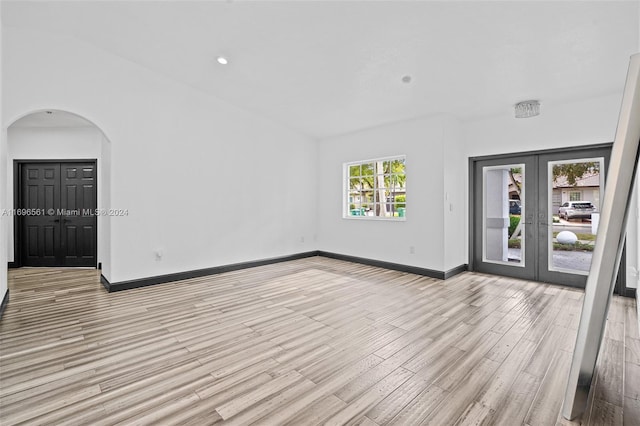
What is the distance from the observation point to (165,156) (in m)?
4.73

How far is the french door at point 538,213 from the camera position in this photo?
4.39m

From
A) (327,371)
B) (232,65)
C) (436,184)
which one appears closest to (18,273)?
(232,65)

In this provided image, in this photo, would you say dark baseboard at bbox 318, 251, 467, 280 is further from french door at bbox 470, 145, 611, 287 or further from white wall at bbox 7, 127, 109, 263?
white wall at bbox 7, 127, 109, 263

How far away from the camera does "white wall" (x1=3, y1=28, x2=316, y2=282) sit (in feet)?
12.6

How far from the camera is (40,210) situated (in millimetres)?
5988

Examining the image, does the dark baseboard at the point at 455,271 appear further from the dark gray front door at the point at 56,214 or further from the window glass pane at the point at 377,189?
the dark gray front door at the point at 56,214

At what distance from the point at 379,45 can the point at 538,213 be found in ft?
11.5

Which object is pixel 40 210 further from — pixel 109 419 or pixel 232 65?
pixel 109 419

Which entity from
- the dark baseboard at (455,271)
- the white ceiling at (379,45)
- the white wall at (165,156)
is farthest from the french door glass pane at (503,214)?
the white wall at (165,156)

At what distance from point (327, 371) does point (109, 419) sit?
134 centimetres

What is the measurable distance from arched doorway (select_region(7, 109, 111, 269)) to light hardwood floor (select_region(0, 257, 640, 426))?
6.20ft

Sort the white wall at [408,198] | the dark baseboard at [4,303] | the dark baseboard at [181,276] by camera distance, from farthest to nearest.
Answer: the white wall at [408,198] → the dark baseboard at [181,276] → the dark baseboard at [4,303]

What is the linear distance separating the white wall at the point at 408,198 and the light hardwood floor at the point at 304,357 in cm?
120

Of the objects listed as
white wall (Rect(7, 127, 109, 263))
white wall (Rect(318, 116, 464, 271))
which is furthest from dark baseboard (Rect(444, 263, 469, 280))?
white wall (Rect(7, 127, 109, 263))
